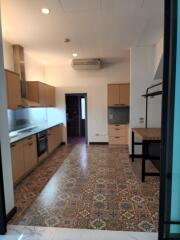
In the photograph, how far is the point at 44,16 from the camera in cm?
300

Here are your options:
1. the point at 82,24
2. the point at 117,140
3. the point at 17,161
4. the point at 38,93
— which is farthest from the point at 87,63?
the point at 17,161

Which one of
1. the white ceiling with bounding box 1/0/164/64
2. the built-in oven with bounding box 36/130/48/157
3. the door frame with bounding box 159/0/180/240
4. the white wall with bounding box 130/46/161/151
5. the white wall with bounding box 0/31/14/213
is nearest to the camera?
the door frame with bounding box 159/0/180/240

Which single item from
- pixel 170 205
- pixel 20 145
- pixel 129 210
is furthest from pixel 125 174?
pixel 20 145

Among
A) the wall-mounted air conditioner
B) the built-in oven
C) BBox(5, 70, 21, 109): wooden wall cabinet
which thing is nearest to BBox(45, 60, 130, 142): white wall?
the wall-mounted air conditioner

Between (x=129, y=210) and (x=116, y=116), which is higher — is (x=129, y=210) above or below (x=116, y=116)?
below

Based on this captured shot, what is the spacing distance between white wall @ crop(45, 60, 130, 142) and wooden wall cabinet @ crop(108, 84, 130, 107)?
34 centimetres

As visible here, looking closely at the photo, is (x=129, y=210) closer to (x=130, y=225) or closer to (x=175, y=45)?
(x=130, y=225)

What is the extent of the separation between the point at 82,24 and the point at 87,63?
271cm

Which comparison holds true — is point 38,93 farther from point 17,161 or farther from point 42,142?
point 17,161

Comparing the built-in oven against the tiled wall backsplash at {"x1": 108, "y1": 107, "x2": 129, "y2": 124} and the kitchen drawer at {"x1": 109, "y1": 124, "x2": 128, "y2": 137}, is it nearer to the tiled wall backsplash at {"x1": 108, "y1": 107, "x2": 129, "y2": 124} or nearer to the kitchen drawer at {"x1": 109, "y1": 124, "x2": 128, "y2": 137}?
the kitchen drawer at {"x1": 109, "y1": 124, "x2": 128, "y2": 137}

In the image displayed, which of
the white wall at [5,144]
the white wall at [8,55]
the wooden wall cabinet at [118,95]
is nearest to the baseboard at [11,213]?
the white wall at [5,144]

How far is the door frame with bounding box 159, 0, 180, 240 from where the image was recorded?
5.09ft

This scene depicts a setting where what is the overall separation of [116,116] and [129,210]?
4.36 meters

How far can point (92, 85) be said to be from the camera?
6.59m
